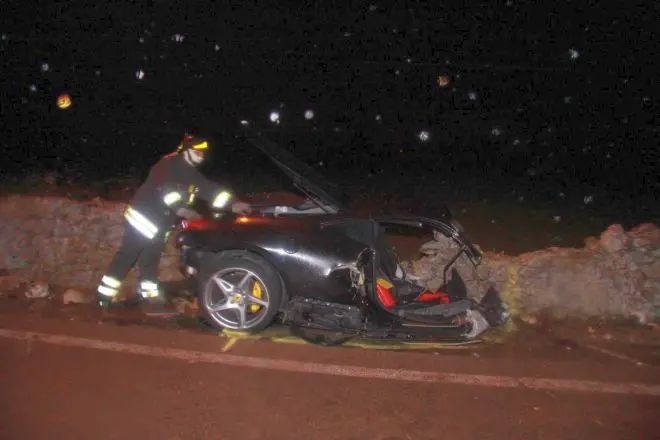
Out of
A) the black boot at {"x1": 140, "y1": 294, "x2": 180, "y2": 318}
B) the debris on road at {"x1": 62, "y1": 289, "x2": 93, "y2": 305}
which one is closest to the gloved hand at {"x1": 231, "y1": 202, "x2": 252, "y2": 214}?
the black boot at {"x1": 140, "y1": 294, "x2": 180, "y2": 318}

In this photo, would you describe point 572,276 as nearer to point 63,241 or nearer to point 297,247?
point 297,247

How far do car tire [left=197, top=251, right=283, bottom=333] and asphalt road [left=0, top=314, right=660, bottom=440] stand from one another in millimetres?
212

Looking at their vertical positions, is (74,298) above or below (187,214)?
below

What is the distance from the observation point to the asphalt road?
4.12 m

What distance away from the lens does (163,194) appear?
20.3 ft

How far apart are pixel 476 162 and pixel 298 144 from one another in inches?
209

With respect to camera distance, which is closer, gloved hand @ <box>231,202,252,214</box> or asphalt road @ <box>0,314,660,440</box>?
asphalt road @ <box>0,314,660,440</box>

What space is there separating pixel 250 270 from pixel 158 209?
138 cm

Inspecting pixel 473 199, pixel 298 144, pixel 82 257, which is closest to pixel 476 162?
pixel 473 199

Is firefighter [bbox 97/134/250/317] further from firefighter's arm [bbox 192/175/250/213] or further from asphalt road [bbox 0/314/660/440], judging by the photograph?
asphalt road [bbox 0/314/660/440]

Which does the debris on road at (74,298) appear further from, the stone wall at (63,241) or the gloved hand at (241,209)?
the gloved hand at (241,209)

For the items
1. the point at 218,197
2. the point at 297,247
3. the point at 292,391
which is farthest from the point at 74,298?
the point at 292,391

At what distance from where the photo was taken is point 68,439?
3893mm

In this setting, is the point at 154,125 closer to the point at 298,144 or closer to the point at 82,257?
the point at 298,144
